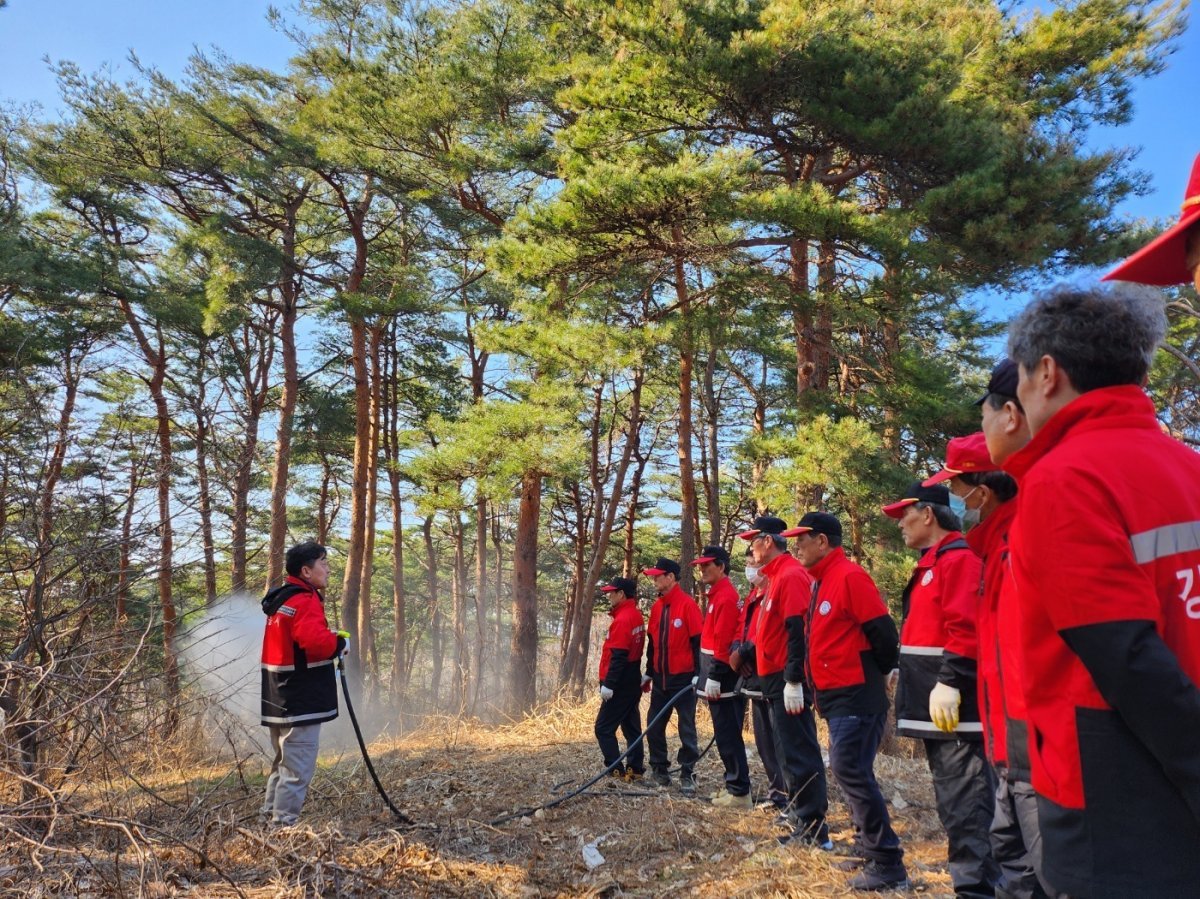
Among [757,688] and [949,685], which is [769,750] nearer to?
[757,688]

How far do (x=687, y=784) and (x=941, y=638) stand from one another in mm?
4331

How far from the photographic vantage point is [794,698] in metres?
5.45

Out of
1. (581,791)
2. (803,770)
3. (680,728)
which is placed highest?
(803,770)

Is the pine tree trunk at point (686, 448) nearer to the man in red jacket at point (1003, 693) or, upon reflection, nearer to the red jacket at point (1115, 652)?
the man in red jacket at point (1003, 693)

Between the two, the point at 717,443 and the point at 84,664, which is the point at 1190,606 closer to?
the point at 84,664

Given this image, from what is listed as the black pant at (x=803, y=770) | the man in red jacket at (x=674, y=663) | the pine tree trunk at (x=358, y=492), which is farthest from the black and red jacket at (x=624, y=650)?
the pine tree trunk at (x=358, y=492)

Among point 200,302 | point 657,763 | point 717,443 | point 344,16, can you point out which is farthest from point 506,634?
point 657,763

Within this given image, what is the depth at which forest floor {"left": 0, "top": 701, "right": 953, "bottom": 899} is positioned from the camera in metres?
3.95

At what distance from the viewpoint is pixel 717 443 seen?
71.2 feet

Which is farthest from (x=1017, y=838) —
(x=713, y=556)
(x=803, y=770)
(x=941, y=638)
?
(x=713, y=556)

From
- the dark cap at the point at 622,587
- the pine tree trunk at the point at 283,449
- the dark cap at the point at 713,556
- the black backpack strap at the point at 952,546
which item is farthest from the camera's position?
the pine tree trunk at the point at 283,449

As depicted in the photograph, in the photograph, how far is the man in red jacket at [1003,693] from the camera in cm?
236

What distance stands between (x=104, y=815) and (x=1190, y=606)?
4.91 metres

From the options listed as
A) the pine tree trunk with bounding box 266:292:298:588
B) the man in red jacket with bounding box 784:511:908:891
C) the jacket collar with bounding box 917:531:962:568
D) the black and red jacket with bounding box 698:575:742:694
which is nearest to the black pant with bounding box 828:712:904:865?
the man in red jacket with bounding box 784:511:908:891
